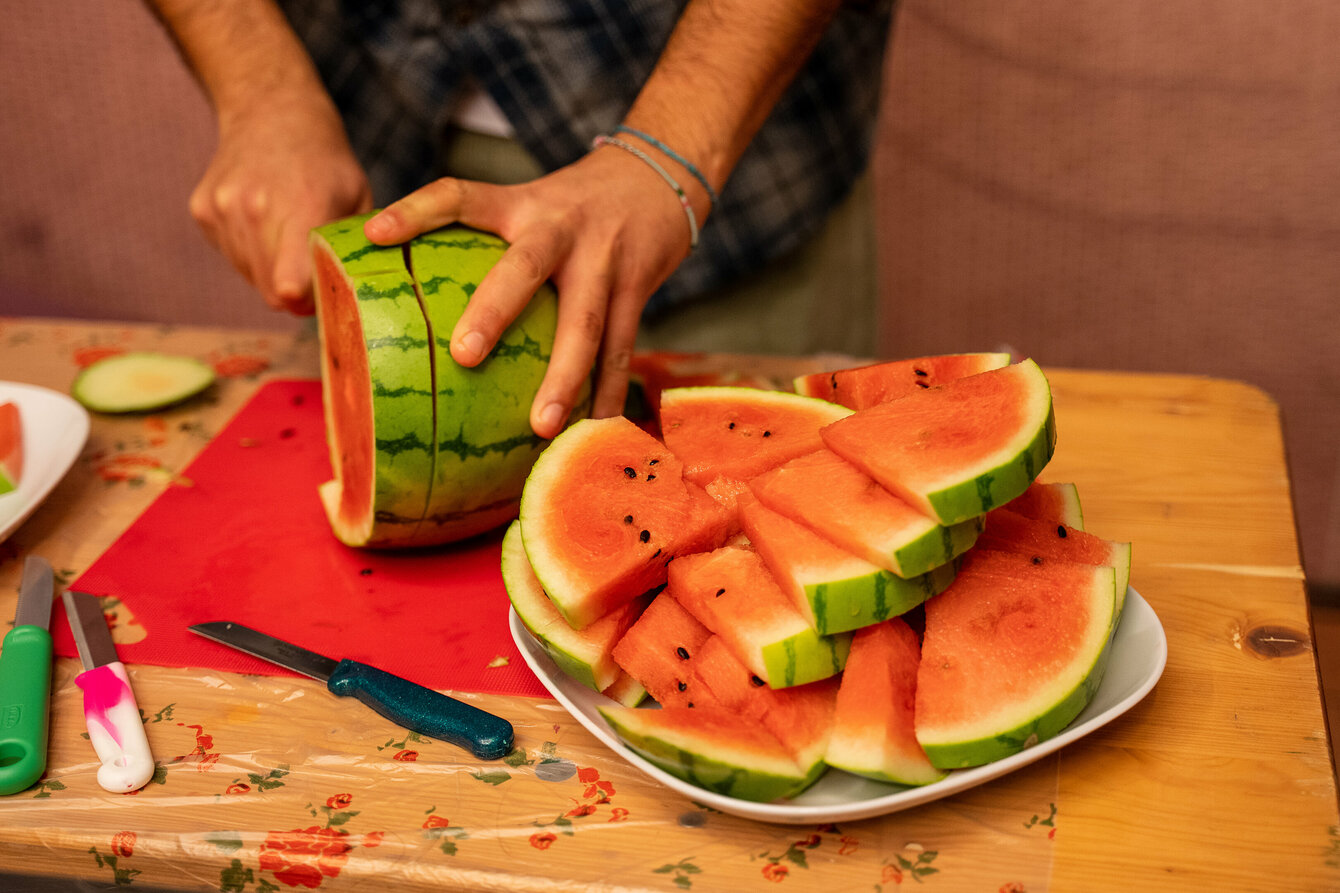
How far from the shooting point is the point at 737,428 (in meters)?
1.51

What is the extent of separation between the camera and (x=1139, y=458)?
1945 millimetres

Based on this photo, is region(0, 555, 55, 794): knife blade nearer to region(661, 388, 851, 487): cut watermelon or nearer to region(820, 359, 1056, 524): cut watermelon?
region(661, 388, 851, 487): cut watermelon

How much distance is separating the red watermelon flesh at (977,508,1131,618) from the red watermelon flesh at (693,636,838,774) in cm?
30

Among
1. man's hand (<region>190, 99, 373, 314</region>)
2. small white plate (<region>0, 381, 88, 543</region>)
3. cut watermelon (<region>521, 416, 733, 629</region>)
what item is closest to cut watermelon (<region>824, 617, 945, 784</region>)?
cut watermelon (<region>521, 416, 733, 629</region>)

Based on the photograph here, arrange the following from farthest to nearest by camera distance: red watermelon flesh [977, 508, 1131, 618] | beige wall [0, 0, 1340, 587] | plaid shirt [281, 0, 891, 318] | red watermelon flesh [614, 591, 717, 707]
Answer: beige wall [0, 0, 1340, 587], plaid shirt [281, 0, 891, 318], red watermelon flesh [977, 508, 1131, 618], red watermelon flesh [614, 591, 717, 707]

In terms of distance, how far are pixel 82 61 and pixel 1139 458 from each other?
14.8 feet

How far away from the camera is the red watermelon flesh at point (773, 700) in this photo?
44.8 inches

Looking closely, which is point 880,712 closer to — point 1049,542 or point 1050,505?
point 1049,542

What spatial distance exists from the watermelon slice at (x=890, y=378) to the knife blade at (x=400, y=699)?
26.8 inches

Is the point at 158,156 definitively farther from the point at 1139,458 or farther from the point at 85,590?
the point at 1139,458

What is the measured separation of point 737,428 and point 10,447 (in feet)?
4.25

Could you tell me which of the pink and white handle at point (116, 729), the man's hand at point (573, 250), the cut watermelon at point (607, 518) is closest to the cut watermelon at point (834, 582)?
the cut watermelon at point (607, 518)

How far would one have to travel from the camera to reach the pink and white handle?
49.1 inches

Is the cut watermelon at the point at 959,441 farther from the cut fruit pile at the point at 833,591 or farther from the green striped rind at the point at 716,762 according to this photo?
the green striped rind at the point at 716,762
